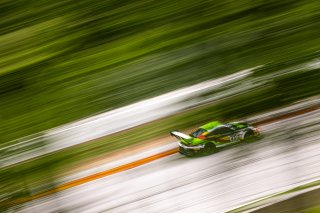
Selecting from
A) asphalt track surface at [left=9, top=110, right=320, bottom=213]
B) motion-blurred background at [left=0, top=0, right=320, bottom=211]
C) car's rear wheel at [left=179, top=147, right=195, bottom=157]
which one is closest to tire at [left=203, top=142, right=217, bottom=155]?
asphalt track surface at [left=9, top=110, right=320, bottom=213]

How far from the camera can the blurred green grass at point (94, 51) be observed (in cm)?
160

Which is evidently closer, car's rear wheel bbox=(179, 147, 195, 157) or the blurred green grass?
the blurred green grass

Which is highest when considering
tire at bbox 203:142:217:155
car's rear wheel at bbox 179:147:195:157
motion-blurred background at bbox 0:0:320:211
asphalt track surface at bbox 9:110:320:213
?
motion-blurred background at bbox 0:0:320:211

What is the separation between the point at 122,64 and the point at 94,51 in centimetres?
12

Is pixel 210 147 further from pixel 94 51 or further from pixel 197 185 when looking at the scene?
pixel 94 51

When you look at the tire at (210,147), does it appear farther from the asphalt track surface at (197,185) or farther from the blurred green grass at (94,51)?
the blurred green grass at (94,51)

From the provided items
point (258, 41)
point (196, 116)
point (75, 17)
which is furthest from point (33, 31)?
point (258, 41)

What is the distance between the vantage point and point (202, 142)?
14.7ft

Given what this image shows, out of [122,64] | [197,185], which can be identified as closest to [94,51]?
[122,64]

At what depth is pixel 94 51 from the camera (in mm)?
1610

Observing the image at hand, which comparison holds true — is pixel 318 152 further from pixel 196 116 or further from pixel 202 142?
pixel 196 116

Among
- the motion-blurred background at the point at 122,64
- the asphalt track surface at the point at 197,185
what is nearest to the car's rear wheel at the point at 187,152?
the asphalt track surface at the point at 197,185

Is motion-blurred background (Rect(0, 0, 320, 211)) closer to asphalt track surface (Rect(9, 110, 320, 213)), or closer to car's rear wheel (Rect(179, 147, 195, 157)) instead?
asphalt track surface (Rect(9, 110, 320, 213))

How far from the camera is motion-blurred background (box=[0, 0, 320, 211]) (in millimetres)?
1610
